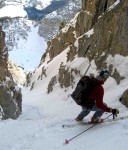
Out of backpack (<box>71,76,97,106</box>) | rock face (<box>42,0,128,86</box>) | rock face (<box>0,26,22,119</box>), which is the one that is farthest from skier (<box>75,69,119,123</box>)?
rock face (<box>42,0,128,86</box>)

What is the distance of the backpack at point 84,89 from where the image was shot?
12469 millimetres

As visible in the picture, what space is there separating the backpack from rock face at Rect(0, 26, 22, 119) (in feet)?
22.3

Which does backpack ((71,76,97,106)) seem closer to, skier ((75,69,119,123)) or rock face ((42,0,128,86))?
skier ((75,69,119,123))

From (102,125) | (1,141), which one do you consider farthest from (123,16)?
(1,141)

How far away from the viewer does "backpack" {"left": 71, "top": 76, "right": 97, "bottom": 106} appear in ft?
40.9

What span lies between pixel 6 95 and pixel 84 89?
30.5 feet

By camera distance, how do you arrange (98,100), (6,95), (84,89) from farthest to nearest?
(6,95) → (98,100) → (84,89)

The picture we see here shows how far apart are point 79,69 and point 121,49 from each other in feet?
21.0

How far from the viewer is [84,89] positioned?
Result: 12.6 meters

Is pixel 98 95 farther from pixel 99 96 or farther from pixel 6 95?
pixel 6 95

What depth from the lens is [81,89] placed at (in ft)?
41.3

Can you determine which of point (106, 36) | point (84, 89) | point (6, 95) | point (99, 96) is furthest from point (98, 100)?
point (106, 36)

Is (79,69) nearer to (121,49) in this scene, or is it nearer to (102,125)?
(121,49)

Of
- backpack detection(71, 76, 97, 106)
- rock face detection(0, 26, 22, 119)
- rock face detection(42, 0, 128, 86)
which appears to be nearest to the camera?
backpack detection(71, 76, 97, 106)
